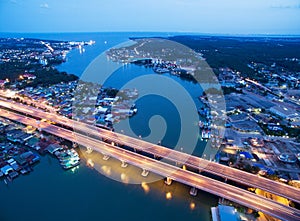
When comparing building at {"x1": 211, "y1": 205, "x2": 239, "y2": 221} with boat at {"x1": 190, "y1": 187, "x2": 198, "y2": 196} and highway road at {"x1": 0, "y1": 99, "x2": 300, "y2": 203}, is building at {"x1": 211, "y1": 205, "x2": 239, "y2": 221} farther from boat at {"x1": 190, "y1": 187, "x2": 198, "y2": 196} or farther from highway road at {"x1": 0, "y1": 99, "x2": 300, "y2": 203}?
highway road at {"x1": 0, "y1": 99, "x2": 300, "y2": 203}

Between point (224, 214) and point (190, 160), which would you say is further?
point (190, 160)

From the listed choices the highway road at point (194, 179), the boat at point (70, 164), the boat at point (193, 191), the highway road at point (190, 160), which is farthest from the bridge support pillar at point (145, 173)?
the boat at point (70, 164)

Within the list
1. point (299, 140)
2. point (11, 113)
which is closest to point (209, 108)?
point (299, 140)

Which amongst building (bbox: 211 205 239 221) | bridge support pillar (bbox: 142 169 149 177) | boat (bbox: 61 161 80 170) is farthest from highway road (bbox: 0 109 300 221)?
boat (bbox: 61 161 80 170)

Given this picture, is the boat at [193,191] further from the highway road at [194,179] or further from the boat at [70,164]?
the boat at [70,164]

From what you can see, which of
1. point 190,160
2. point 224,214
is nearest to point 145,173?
point 190,160

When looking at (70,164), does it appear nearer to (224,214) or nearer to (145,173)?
(145,173)

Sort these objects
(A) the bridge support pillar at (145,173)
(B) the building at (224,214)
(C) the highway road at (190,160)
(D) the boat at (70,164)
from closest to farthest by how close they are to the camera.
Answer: (B) the building at (224,214)
(C) the highway road at (190,160)
(A) the bridge support pillar at (145,173)
(D) the boat at (70,164)
